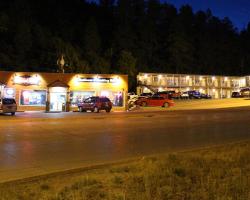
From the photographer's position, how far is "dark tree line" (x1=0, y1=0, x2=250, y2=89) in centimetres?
8106

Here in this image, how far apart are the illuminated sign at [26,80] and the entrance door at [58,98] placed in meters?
2.04

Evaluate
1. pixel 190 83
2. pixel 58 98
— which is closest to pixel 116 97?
pixel 58 98

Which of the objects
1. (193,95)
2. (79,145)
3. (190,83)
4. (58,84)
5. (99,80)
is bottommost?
(79,145)

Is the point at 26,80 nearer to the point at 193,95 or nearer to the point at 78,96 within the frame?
the point at 78,96

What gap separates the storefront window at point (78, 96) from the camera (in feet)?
161

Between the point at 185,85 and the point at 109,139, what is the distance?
219 ft

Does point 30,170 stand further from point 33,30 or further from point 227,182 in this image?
point 33,30

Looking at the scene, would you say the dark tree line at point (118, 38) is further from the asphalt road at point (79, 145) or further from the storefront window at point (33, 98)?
the asphalt road at point (79, 145)

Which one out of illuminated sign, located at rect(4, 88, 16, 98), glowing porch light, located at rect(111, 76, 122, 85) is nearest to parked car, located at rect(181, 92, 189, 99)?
glowing porch light, located at rect(111, 76, 122, 85)

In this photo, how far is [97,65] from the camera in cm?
8338

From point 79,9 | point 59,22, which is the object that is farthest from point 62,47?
point 79,9

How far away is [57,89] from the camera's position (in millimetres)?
48469

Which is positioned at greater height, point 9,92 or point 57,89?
point 57,89

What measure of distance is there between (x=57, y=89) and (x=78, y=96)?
105 inches
